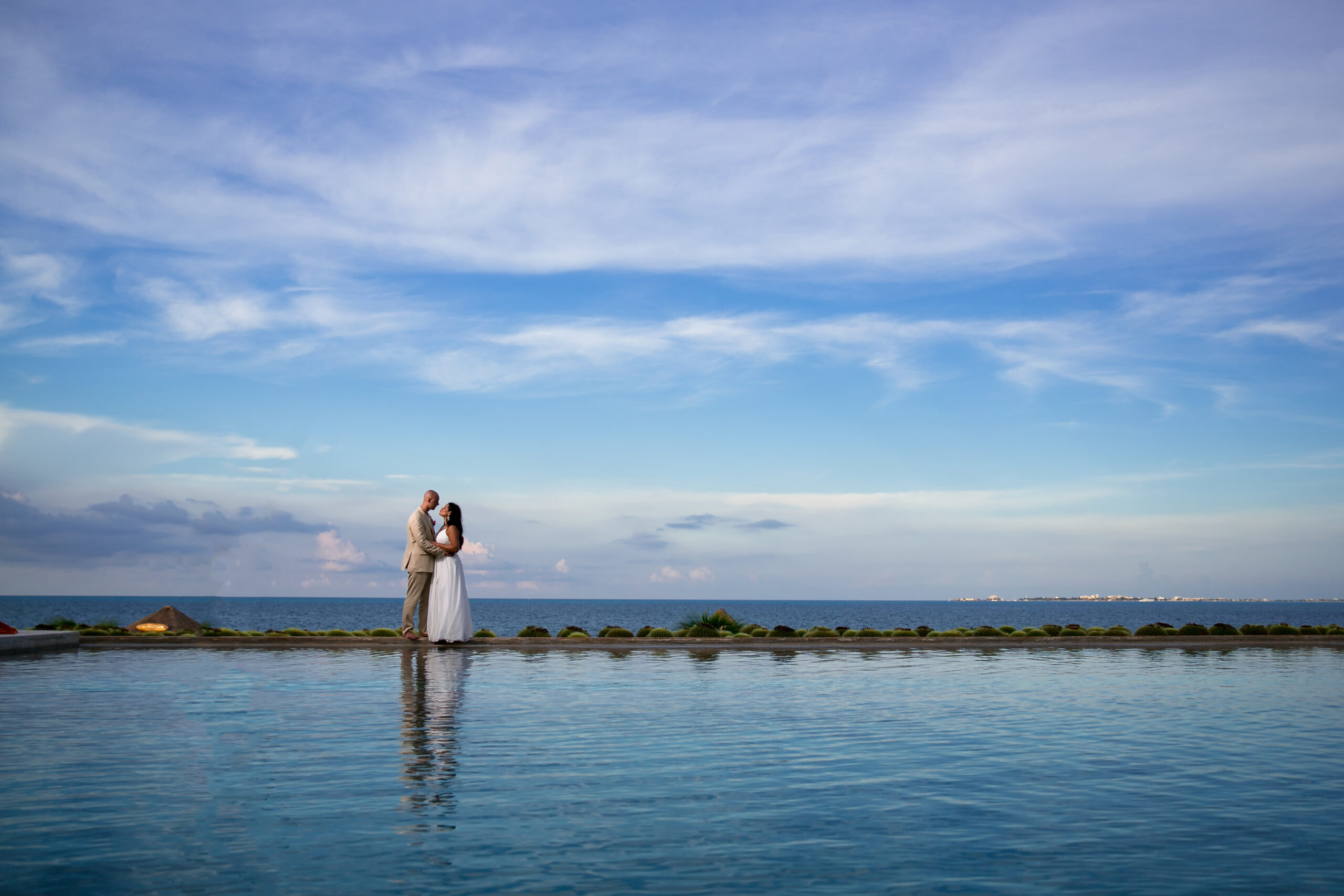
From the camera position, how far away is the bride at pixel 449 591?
64.1ft

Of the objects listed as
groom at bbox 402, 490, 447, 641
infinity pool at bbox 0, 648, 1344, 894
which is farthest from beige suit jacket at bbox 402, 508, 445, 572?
infinity pool at bbox 0, 648, 1344, 894

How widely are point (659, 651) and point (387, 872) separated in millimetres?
15871

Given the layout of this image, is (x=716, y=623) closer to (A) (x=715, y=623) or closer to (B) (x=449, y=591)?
(A) (x=715, y=623)

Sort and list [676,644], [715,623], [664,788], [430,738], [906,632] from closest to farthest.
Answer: [664,788]
[430,738]
[676,644]
[906,632]
[715,623]

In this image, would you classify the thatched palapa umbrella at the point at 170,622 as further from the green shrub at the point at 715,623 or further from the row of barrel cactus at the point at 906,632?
the green shrub at the point at 715,623

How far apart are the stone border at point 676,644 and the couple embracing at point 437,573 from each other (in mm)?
501

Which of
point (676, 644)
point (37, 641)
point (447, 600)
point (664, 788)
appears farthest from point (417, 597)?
point (664, 788)

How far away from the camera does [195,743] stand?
8641 mm

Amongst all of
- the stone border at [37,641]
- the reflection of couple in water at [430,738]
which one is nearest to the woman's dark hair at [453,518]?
the reflection of couple in water at [430,738]

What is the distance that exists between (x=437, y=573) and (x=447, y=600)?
60 cm

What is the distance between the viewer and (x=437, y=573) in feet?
64.2

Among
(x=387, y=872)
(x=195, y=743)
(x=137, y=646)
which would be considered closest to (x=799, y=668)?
(x=195, y=743)

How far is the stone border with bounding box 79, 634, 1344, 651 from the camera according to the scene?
68.3ft

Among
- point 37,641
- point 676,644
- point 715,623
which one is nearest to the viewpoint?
point 37,641
